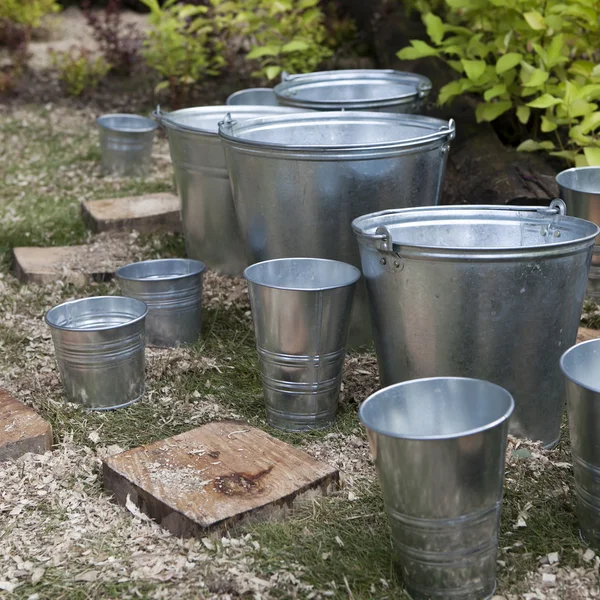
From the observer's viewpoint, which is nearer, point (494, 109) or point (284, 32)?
point (494, 109)

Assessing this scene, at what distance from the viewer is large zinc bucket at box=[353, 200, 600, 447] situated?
2.38m

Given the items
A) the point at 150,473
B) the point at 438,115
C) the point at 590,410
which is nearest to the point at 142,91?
the point at 438,115

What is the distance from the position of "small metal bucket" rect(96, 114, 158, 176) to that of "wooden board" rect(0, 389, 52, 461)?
3.05 m

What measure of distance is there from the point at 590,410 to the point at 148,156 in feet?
13.9

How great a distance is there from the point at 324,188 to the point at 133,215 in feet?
6.06

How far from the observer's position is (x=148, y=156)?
5.76 meters

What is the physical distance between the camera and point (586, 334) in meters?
3.23

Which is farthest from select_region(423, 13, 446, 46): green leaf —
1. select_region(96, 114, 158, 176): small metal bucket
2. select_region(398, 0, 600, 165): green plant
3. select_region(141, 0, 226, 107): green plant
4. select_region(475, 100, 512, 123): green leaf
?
select_region(141, 0, 226, 107): green plant

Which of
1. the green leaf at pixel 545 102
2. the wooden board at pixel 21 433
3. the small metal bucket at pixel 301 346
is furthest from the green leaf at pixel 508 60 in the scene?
the wooden board at pixel 21 433

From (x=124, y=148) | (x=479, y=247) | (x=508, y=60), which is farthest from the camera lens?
(x=124, y=148)

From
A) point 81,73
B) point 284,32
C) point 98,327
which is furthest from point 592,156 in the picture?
point 81,73

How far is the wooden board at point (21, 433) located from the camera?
103 inches

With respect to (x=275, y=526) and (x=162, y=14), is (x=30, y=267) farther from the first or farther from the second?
(x=162, y=14)

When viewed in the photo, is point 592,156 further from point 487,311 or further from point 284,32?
point 284,32
